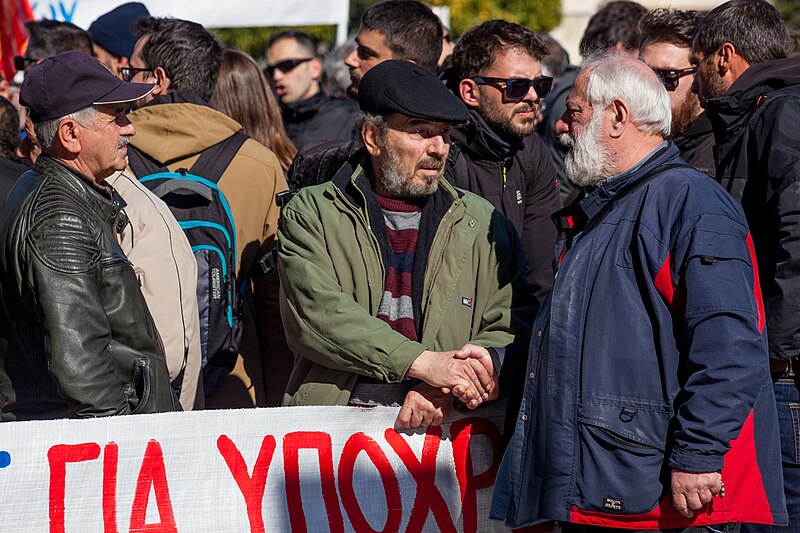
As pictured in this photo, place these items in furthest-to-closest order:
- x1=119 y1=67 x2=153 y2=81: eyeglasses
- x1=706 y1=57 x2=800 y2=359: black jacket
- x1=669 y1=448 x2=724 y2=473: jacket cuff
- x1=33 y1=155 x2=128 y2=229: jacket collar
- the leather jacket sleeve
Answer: x1=119 y1=67 x2=153 y2=81: eyeglasses < x1=706 y1=57 x2=800 y2=359: black jacket < x1=33 y1=155 x2=128 y2=229: jacket collar < the leather jacket sleeve < x1=669 y1=448 x2=724 y2=473: jacket cuff

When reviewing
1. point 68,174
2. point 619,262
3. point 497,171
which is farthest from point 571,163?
point 68,174

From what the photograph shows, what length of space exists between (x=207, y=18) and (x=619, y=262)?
6219mm

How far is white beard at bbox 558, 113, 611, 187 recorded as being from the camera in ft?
11.2

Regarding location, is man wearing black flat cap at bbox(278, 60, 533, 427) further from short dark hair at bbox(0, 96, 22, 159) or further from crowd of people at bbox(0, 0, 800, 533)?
short dark hair at bbox(0, 96, 22, 159)

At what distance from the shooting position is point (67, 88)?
3.60 m

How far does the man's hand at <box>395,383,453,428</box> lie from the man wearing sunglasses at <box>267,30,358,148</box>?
4466 millimetres

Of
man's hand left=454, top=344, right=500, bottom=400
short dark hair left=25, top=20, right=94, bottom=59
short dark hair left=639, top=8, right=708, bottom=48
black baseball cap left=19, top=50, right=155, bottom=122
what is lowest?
man's hand left=454, top=344, right=500, bottom=400

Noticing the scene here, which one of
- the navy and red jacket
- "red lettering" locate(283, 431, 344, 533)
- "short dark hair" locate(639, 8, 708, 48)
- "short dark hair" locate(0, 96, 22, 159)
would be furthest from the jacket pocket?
"short dark hair" locate(0, 96, 22, 159)

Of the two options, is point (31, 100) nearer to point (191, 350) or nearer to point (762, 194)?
point (191, 350)

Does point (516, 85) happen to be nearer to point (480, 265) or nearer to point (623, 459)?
point (480, 265)

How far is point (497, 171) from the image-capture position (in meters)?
4.95

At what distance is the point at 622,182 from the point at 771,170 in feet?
2.49

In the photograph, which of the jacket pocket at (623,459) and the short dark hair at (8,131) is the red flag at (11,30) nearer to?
the short dark hair at (8,131)

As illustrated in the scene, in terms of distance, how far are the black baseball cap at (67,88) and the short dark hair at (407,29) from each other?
2147 mm
